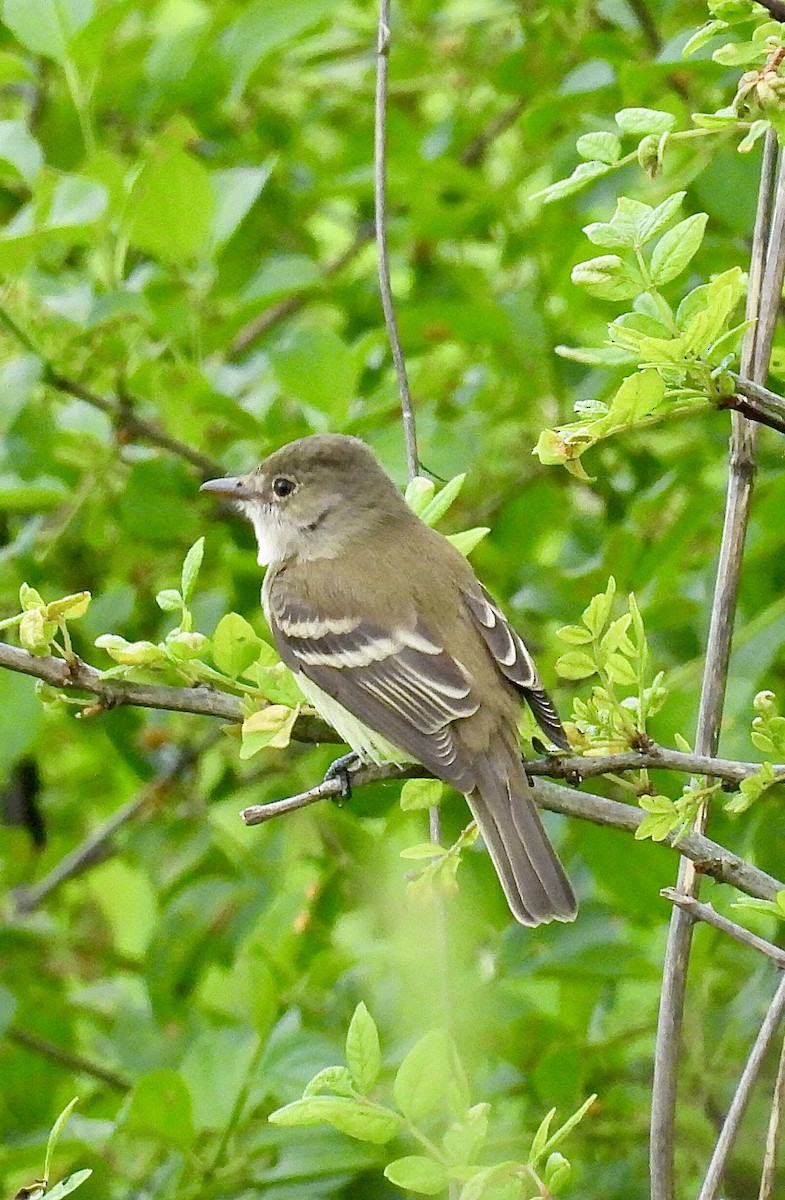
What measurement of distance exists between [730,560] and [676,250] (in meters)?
0.46

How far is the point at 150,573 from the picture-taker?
14.8ft

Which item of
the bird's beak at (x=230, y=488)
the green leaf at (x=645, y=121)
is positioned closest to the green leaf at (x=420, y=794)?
the green leaf at (x=645, y=121)

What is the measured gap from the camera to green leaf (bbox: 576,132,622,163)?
2.23 metres

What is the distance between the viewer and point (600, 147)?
2.24 m

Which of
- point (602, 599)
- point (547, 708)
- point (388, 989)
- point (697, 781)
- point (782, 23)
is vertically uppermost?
point (782, 23)

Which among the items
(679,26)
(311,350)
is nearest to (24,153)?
(311,350)

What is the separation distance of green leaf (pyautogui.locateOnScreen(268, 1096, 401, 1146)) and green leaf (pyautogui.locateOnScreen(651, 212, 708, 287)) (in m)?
1.12

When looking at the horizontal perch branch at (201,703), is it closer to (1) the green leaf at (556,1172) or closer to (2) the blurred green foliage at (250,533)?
(2) the blurred green foliage at (250,533)

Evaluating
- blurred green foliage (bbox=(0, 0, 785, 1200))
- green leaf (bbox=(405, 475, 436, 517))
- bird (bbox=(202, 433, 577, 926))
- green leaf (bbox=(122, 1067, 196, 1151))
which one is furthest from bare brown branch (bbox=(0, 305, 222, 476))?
green leaf (bbox=(122, 1067, 196, 1151))

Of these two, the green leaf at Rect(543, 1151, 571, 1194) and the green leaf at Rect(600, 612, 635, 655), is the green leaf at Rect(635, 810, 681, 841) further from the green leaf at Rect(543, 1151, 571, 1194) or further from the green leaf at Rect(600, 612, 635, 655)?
the green leaf at Rect(543, 1151, 571, 1194)

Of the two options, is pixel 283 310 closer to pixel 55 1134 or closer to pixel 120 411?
pixel 120 411

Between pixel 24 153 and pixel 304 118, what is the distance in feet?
5.83

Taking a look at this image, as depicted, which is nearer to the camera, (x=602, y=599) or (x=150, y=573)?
(x=602, y=599)

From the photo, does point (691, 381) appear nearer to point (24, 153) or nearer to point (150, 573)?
point (24, 153)
